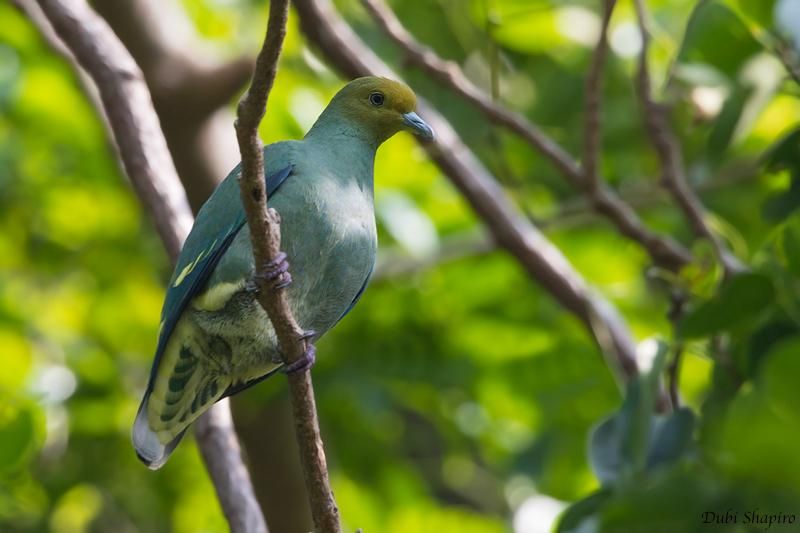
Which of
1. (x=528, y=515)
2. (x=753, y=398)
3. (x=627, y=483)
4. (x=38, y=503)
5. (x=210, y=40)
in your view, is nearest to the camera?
(x=753, y=398)

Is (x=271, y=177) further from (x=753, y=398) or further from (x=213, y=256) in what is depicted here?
(x=753, y=398)

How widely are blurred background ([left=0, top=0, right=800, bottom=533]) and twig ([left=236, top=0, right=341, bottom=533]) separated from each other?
1.36m

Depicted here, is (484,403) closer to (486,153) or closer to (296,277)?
(486,153)

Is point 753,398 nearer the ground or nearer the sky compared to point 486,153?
nearer the ground

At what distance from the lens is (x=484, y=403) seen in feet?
14.5

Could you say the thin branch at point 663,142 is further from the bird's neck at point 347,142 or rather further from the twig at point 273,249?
the twig at point 273,249

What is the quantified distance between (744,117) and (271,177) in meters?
1.10

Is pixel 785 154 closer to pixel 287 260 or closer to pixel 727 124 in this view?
pixel 727 124

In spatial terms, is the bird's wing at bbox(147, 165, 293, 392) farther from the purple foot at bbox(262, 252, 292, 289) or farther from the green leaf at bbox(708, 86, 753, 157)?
the green leaf at bbox(708, 86, 753, 157)

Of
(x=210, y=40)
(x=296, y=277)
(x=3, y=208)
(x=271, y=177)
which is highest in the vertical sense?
(x=210, y=40)

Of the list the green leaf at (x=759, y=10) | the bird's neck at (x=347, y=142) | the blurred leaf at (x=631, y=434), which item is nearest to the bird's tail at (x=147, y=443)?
the bird's neck at (x=347, y=142)

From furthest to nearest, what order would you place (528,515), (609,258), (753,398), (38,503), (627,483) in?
(609,258) < (38,503) < (528,515) < (627,483) < (753,398)

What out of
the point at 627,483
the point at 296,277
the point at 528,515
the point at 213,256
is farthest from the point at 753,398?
the point at 528,515

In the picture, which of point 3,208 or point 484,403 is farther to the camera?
point 3,208
